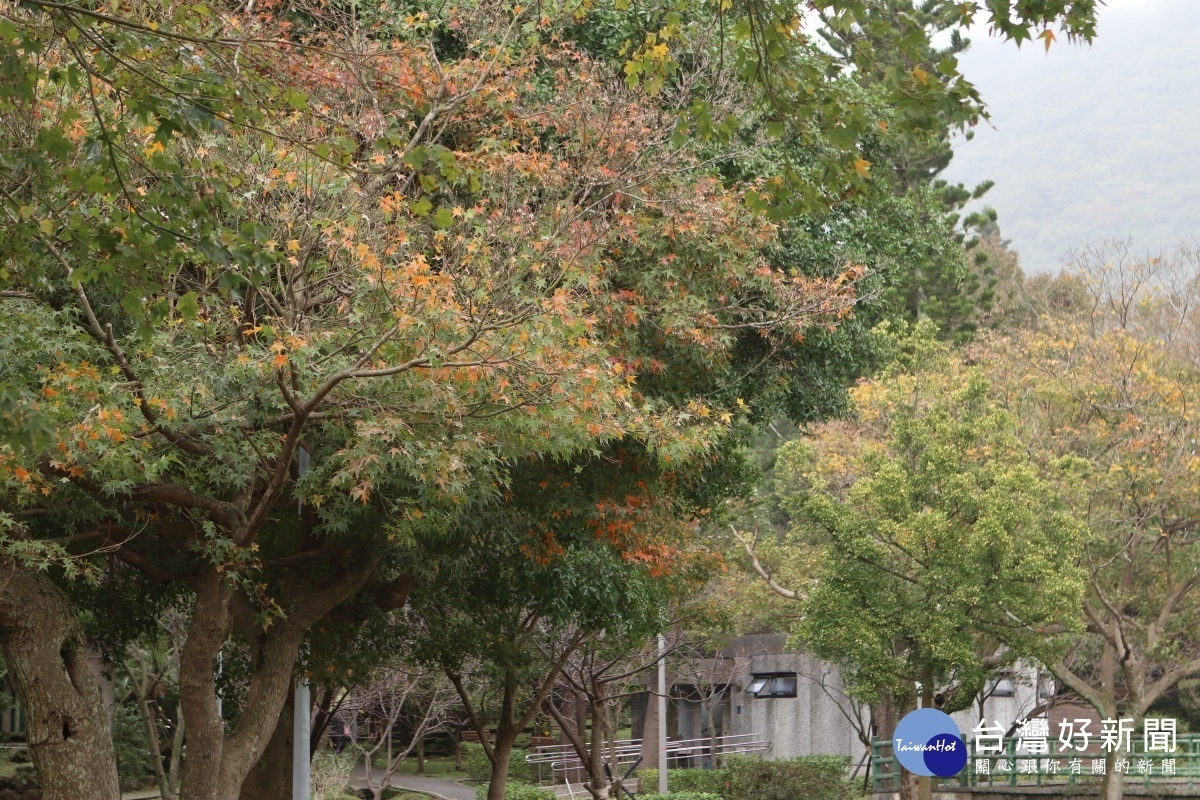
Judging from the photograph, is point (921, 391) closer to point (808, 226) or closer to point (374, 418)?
point (808, 226)

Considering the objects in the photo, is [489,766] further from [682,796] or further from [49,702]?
[49,702]

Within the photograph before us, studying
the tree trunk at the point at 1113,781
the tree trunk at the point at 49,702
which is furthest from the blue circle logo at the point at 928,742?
the tree trunk at the point at 1113,781

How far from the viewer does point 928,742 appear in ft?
33.0

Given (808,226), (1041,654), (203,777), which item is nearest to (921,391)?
(1041,654)

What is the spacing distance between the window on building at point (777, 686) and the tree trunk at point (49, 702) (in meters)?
24.4

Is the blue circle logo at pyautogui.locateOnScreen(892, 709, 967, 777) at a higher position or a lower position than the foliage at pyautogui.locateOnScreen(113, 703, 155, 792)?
higher

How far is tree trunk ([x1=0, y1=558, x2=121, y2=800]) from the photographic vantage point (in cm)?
815

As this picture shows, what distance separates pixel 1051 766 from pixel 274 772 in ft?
55.6

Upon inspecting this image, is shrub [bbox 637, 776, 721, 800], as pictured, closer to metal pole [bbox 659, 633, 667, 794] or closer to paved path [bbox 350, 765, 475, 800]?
metal pole [bbox 659, 633, 667, 794]

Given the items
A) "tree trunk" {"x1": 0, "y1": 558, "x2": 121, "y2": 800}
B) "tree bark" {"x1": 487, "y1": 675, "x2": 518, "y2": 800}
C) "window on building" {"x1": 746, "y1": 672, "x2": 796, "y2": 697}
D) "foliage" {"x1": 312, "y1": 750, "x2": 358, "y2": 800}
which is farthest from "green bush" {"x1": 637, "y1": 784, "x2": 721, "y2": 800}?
"tree trunk" {"x1": 0, "y1": 558, "x2": 121, "y2": 800}

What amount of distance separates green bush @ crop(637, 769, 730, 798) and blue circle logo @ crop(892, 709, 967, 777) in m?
16.5

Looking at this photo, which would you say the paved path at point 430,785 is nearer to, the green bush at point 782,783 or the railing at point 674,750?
the railing at point 674,750

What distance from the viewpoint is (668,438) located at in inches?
382

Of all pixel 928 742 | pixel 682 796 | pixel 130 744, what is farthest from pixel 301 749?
pixel 130 744
